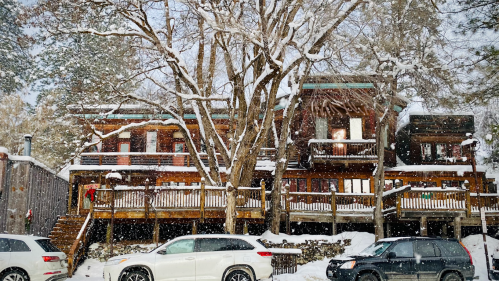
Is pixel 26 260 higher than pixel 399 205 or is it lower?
lower

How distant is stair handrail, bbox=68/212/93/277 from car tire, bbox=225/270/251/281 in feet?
26.7

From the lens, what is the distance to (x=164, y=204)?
20.8m

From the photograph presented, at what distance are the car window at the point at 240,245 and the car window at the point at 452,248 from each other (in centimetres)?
582

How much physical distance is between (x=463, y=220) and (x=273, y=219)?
9280 mm

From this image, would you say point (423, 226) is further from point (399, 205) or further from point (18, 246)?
point (18, 246)

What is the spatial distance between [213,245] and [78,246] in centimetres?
852

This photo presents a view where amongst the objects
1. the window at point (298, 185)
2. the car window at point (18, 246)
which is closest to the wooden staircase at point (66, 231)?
the car window at point (18, 246)

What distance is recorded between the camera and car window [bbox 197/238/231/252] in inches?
496

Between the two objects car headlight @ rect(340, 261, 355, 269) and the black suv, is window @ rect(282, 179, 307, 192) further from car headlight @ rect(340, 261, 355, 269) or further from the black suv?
car headlight @ rect(340, 261, 355, 269)

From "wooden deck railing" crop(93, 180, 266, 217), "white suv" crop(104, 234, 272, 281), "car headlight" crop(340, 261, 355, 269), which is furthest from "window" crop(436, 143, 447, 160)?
"white suv" crop(104, 234, 272, 281)

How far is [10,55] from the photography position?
38.2m

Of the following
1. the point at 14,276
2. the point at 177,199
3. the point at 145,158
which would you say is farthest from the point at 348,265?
the point at 145,158

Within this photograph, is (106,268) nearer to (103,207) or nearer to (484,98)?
(103,207)

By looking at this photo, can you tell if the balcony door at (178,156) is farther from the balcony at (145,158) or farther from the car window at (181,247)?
the car window at (181,247)
